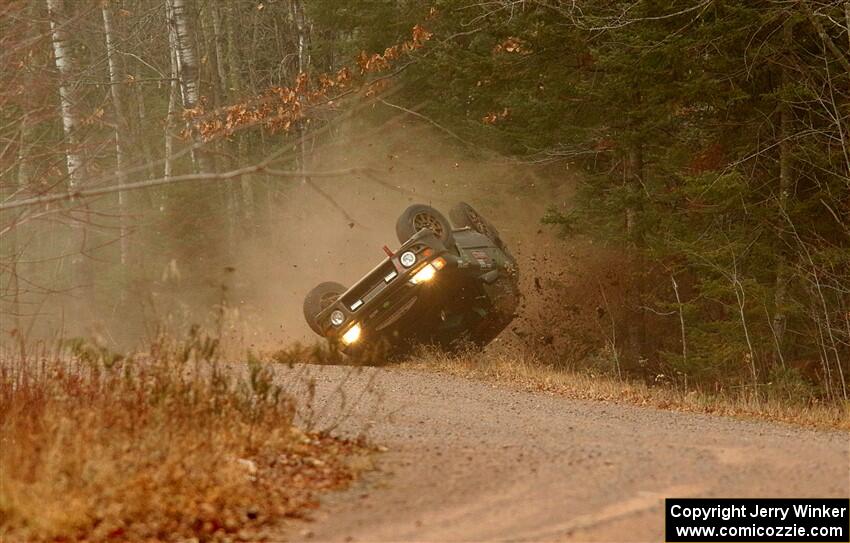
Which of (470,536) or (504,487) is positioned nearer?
(470,536)

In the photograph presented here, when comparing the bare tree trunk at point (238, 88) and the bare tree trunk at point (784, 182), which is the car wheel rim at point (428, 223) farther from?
the bare tree trunk at point (238, 88)

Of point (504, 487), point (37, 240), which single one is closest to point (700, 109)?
point (504, 487)

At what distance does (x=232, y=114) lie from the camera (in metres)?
27.5

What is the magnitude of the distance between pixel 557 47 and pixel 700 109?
114 inches

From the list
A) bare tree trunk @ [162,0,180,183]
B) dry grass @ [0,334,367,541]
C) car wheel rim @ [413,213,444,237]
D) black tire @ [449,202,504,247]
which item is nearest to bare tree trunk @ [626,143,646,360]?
black tire @ [449,202,504,247]

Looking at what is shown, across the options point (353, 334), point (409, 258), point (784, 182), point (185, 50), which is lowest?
point (353, 334)

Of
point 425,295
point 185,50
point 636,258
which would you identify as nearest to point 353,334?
point 425,295

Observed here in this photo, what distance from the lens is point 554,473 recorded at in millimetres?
7926

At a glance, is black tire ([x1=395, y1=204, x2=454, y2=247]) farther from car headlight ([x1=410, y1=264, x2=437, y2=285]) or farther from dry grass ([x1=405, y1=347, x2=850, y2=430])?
dry grass ([x1=405, y1=347, x2=850, y2=430])

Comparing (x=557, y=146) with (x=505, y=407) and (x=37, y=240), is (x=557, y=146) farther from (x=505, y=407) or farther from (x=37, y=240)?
(x=37, y=240)

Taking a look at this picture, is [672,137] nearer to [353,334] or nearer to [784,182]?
[784,182]

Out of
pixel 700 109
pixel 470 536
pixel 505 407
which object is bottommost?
pixel 470 536

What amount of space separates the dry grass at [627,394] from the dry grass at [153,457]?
532 cm

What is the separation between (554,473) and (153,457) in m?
2.65
